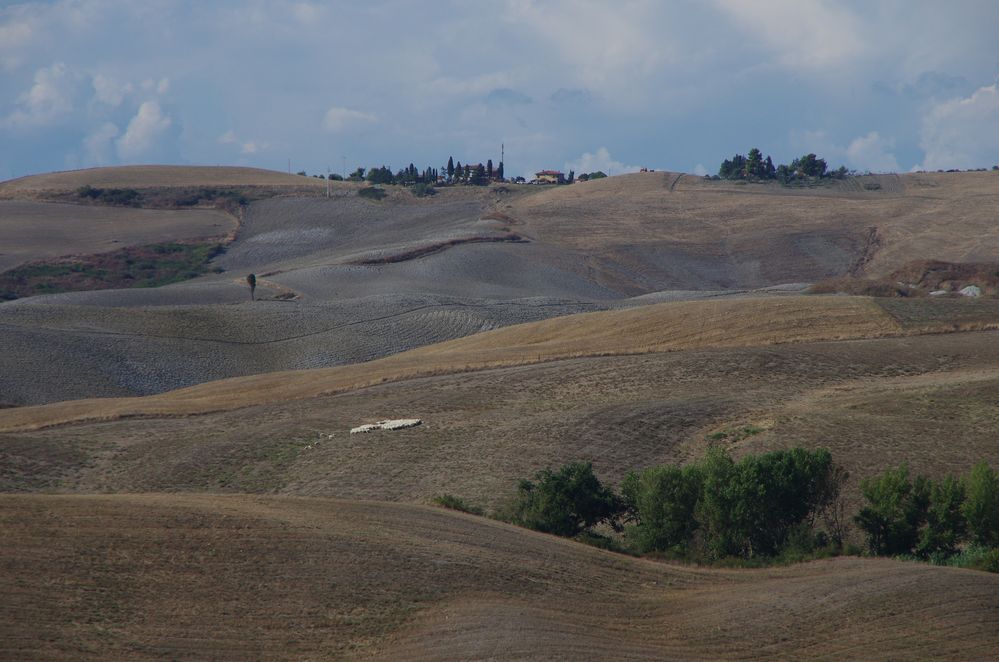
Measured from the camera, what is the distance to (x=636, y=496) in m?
32.9

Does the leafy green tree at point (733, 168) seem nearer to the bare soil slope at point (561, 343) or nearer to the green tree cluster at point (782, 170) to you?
the green tree cluster at point (782, 170)

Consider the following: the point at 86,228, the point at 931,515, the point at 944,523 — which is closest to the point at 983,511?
the point at 944,523

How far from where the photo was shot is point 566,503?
3262 centimetres

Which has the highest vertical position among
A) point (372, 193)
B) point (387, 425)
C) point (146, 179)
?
point (146, 179)

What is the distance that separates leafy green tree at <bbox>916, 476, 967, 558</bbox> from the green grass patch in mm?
93019

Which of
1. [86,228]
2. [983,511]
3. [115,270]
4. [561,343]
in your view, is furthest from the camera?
[86,228]

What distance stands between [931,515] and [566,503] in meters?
10.2

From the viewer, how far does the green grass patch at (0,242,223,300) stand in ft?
358

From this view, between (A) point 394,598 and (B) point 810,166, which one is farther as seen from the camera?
(B) point 810,166

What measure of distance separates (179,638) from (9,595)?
3.07 meters

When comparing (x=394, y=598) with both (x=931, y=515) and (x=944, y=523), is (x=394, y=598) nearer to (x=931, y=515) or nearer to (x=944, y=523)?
(x=931, y=515)

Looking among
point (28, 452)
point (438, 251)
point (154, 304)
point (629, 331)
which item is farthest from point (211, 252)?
point (28, 452)

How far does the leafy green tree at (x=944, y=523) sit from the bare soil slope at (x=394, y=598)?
5.78 metres

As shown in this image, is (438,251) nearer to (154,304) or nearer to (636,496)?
(154,304)
